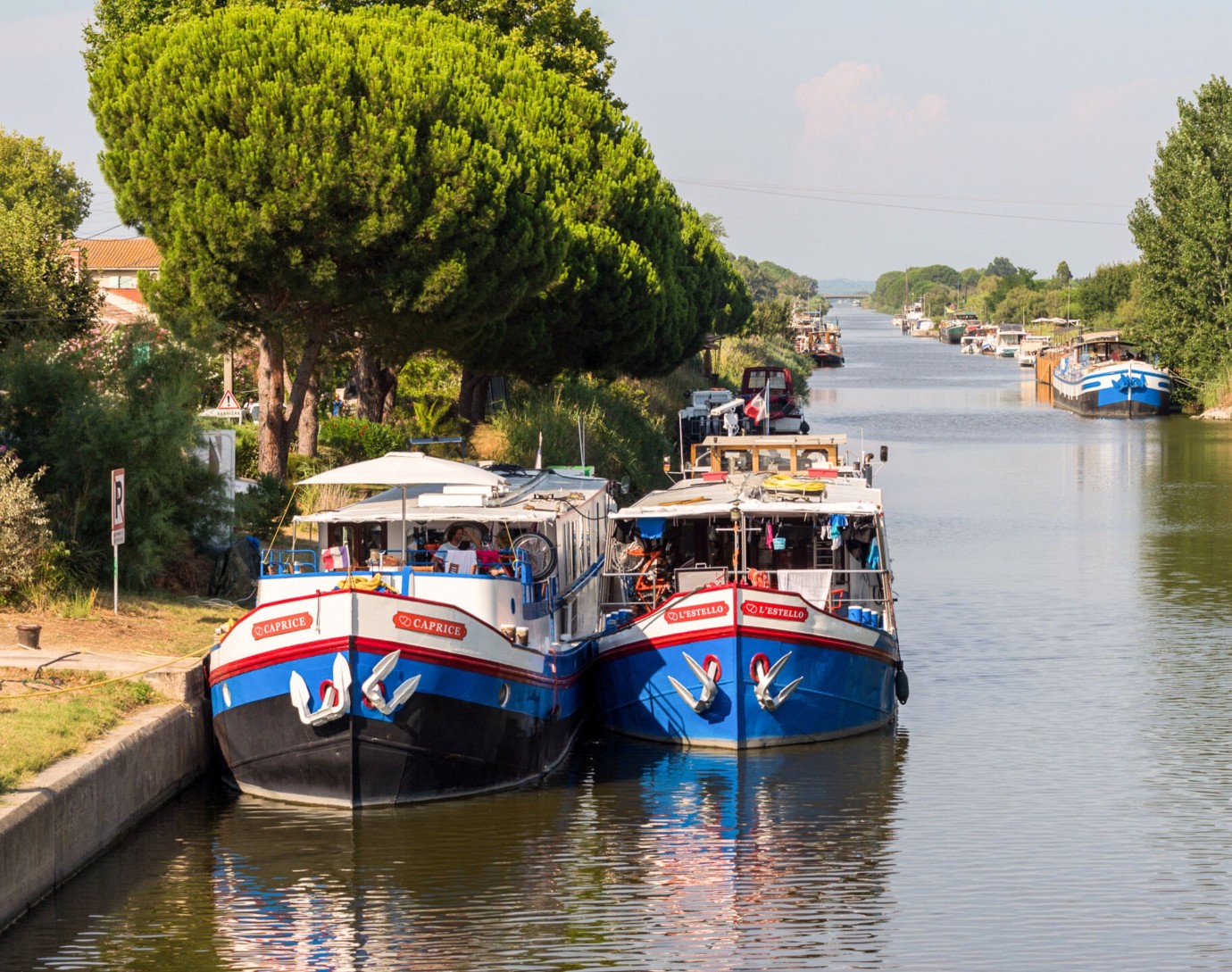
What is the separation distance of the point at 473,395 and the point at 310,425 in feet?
41.3

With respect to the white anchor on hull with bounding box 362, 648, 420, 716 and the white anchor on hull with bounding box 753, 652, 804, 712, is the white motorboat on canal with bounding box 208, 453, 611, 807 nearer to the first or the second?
the white anchor on hull with bounding box 362, 648, 420, 716

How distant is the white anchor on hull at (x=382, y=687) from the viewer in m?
18.1

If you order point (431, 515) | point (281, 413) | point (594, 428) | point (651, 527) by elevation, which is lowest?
point (651, 527)

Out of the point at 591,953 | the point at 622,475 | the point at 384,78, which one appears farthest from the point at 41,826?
the point at 622,475

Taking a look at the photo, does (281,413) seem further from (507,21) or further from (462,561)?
(507,21)

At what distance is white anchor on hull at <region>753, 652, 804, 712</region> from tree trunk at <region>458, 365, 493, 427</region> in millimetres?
25827

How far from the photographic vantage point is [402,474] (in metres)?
21.7

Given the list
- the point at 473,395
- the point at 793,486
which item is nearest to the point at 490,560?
the point at 793,486

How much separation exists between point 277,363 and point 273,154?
6.84 metres

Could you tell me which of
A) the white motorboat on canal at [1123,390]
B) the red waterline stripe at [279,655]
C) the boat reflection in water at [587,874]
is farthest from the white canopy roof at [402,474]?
the white motorboat on canal at [1123,390]

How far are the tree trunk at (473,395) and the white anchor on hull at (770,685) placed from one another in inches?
1017

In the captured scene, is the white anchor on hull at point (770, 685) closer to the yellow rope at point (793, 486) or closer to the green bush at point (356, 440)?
the yellow rope at point (793, 486)

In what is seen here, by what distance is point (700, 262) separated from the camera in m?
80.1

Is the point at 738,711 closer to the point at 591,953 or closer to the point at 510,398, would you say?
the point at 591,953
